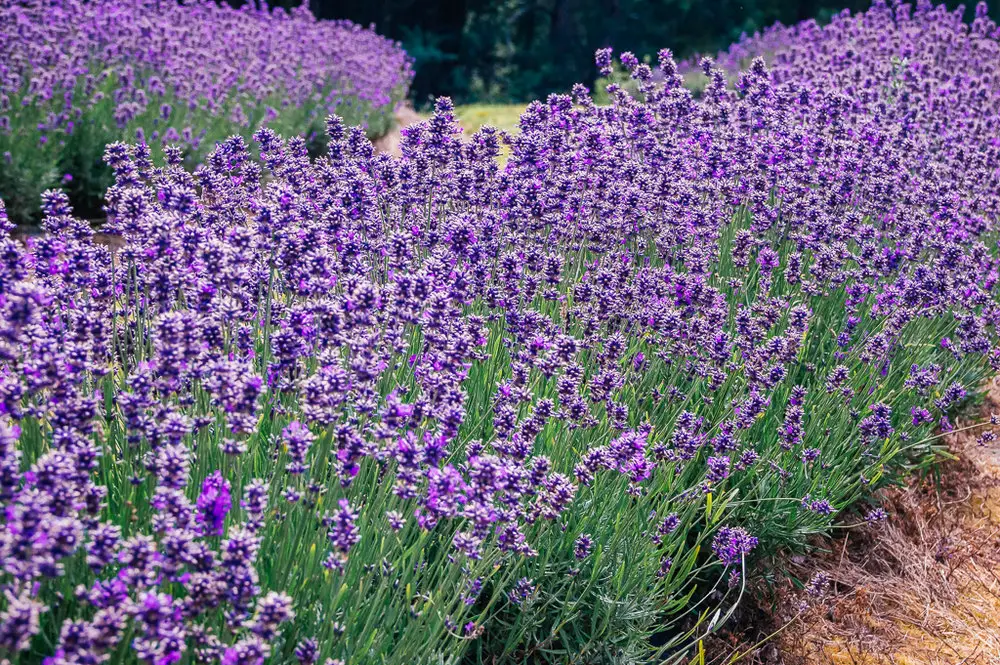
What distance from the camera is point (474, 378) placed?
338 centimetres

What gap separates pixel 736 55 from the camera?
13.9 m

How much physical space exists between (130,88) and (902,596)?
710 cm

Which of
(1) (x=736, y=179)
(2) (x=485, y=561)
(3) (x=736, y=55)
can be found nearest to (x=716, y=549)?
(2) (x=485, y=561)

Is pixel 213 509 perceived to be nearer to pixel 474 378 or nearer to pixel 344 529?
pixel 344 529

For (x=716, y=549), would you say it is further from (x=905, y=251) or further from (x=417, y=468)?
(x=905, y=251)

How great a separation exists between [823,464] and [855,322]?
1017 millimetres

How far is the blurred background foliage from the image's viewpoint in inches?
707

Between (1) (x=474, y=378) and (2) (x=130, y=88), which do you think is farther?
(2) (x=130, y=88)

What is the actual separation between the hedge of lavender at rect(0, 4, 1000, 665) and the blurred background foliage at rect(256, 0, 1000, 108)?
12.7 metres

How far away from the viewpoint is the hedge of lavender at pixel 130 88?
700 cm

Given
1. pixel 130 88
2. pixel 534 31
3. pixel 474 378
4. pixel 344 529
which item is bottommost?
pixel 344 529

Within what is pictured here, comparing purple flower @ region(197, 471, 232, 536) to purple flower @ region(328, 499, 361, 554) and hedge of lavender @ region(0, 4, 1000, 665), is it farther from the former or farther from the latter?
purple flower @ region(328, 499, 361, 554)

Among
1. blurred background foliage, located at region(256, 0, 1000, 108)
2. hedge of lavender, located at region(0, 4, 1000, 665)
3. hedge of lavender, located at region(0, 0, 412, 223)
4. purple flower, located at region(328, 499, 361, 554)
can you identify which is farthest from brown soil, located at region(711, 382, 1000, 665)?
blurred background foliage, located at region(256, 0, 1000, 108)

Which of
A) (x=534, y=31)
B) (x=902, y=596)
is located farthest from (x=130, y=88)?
(x=534, y=31)
